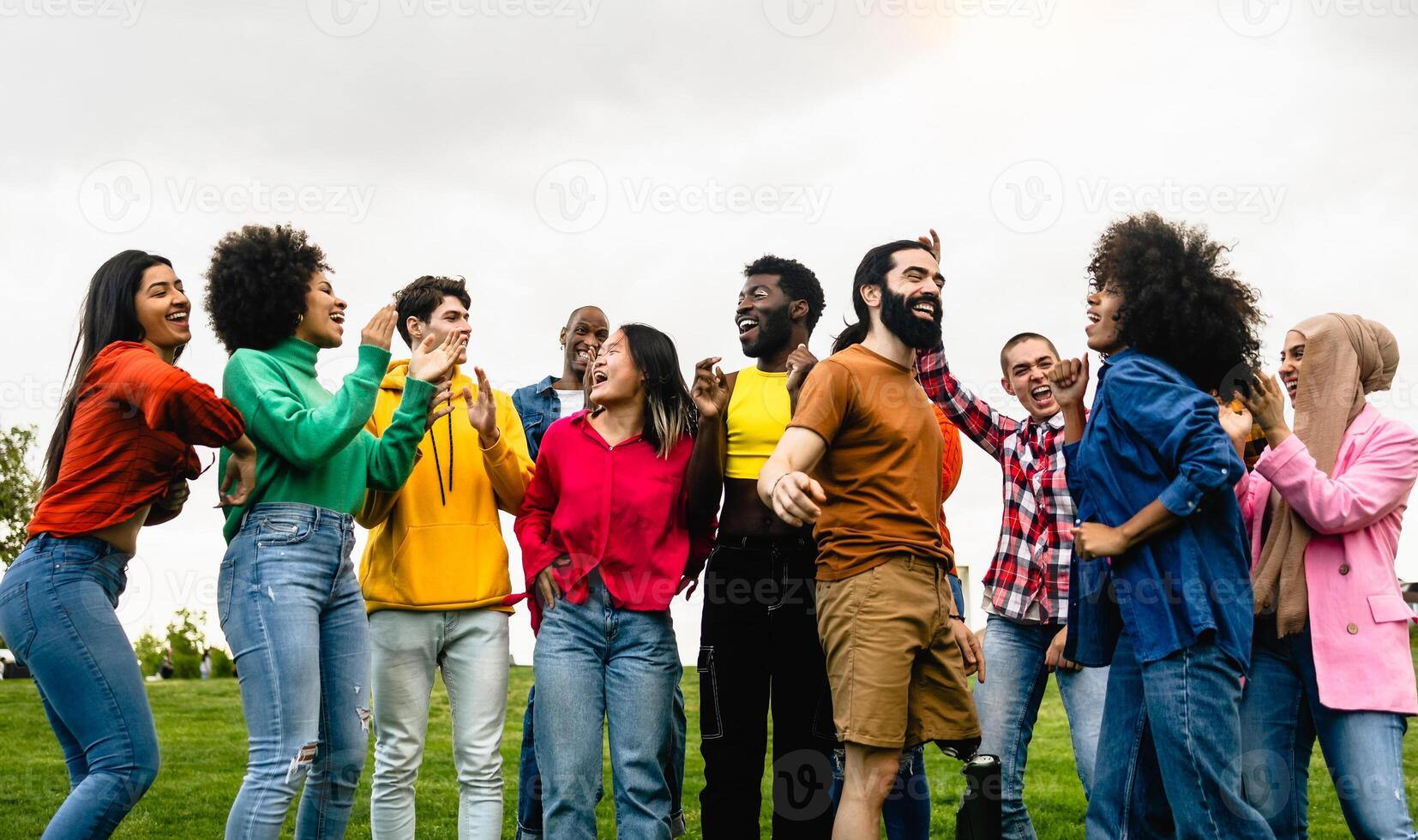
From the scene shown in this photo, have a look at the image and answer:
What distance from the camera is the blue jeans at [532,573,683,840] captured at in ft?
16.9

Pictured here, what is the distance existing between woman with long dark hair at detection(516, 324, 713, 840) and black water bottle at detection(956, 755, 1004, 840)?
4.04 feet

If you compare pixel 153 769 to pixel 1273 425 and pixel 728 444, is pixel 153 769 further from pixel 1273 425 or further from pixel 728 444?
pixel 1273 425

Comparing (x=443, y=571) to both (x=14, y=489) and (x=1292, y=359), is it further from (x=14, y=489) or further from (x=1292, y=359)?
(x=14, y=489)

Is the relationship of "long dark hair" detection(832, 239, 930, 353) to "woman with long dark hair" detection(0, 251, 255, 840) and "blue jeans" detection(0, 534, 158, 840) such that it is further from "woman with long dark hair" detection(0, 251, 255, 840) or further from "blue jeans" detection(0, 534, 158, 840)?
"blue jeans" detection(0, 534, 158, 840)

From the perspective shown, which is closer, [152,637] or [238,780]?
[238,780]

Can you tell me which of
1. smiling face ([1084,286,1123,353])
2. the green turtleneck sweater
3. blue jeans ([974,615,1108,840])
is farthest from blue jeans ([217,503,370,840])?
smiling face ([1084,286,1123,353])

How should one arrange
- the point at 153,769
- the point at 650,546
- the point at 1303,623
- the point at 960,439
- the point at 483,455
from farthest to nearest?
the point at 960,439
the point at 483,455
the point at 650,546
the point at 1303,623
the point at 153,769

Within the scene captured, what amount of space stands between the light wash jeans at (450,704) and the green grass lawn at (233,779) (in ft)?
7.68

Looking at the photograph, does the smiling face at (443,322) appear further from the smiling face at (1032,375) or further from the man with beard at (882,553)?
the smiling face at (1032,375)

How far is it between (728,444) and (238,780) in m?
7.79

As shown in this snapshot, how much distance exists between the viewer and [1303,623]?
4945 millimetres

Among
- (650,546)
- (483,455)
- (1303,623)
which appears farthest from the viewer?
(483,455)

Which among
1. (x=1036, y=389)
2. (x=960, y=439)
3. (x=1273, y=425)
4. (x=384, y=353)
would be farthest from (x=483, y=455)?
(x=1273, y=425)

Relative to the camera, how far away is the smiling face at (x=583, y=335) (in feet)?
23.9
